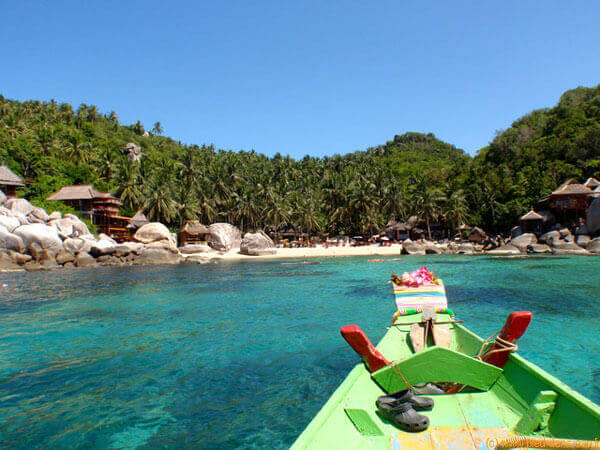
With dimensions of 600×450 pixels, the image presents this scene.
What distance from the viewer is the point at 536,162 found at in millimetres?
47625

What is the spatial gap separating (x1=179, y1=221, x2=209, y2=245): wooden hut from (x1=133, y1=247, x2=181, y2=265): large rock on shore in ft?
36.5

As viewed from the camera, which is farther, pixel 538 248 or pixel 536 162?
pixel 536 162

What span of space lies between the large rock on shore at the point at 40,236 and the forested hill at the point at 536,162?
158 ft

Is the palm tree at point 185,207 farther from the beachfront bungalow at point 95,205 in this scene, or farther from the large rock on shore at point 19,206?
the large rock on shore at point 19,206

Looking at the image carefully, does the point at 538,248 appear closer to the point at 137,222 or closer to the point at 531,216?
the point at 531,216

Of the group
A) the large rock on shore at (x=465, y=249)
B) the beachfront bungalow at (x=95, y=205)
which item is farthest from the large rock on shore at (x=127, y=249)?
the large rock on shore at (x=465, y=249)

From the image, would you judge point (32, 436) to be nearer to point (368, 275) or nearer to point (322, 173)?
point (368, 275)

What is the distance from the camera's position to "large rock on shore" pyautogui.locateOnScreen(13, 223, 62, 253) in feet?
99.7

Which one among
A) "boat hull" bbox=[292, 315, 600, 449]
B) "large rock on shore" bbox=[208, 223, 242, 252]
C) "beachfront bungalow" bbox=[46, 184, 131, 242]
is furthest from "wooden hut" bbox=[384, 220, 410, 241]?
"boat hull" bbox=[292, 315, 600, 449]

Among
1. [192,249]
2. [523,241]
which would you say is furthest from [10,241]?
[523,241]

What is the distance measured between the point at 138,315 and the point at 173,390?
751 cm

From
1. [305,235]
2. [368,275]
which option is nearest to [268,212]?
[305,235]

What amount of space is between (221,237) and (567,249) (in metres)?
39.0

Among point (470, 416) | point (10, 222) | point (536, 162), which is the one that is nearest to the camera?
point (470, 416)
